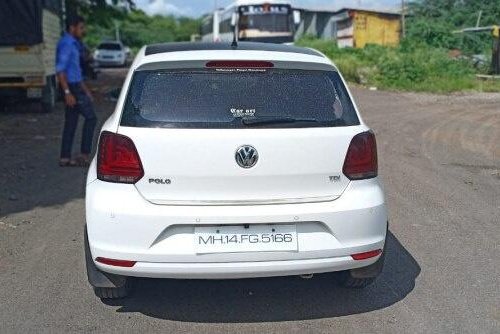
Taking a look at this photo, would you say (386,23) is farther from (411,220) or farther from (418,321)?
(418,321)

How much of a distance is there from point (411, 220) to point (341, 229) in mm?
2735

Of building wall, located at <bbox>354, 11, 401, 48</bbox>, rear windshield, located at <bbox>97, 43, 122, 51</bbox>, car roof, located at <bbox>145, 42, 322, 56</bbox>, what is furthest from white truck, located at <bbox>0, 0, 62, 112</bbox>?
rear windshield, located at <bbox>97, 43, 122, 51</bbox>

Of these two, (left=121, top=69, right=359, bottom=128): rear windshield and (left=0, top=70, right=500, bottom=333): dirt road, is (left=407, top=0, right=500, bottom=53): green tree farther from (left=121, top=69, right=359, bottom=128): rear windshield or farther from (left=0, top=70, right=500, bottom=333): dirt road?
(left=121, top=69, right=359, bottom=128): rear windshield

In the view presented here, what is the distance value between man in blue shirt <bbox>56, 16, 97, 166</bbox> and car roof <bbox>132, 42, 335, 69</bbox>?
13.0ft

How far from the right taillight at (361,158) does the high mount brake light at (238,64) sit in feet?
2.29

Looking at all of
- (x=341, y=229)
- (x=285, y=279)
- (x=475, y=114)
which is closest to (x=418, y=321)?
(x=341, y=229)

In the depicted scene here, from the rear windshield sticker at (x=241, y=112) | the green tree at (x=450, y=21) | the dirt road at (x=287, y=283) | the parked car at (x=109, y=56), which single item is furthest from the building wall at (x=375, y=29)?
the rear windshield sticker at (x=241, y=112)

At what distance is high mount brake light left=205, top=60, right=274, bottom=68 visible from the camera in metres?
4.12

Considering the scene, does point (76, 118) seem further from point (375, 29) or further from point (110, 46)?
point (110, 46)

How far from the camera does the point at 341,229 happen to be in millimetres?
3955

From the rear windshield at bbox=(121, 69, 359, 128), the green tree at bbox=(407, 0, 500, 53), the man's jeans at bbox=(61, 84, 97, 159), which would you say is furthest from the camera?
the green tree at bbox=(407, 0, 500, 53)

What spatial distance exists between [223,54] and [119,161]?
973mm

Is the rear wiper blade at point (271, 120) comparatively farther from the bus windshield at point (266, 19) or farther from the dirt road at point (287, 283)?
the bus windshield at point (266, 19)

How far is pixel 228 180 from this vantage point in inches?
153
